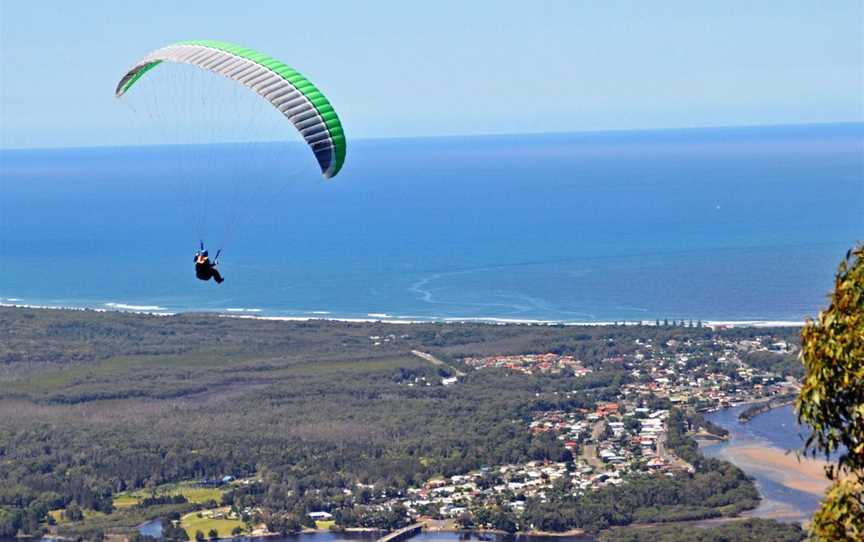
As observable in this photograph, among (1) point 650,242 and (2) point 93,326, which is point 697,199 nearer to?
(1) point 650,242

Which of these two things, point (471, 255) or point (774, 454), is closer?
point (774, 454)

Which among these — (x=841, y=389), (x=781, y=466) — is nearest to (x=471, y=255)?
(x=781, y=466)

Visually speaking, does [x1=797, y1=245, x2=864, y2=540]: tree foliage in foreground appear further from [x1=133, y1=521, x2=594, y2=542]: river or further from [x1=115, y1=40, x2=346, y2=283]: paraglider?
[x1=133, y1=521, x2=594, y2=542]: river

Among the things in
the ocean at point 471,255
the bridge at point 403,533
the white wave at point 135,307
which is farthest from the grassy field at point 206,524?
the white wave at point 135,307

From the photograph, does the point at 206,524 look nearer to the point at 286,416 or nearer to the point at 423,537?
the point at 423,537

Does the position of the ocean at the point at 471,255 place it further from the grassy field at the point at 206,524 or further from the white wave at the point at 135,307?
the grassy field at the point at 206,524

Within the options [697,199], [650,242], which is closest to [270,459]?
[650,242]

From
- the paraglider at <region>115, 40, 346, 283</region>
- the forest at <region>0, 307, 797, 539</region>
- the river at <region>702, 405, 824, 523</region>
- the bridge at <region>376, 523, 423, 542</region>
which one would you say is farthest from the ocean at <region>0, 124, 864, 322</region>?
the paraglider at <region>115, 40, 346, 283</region>

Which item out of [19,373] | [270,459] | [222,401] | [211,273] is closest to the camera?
[211,273]
